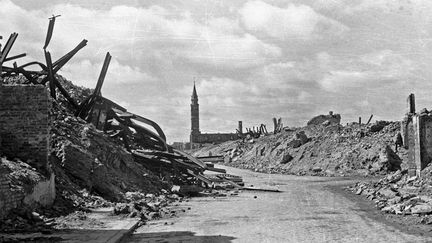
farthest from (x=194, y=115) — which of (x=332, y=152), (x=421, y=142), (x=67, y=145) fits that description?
(x=67, y=145)

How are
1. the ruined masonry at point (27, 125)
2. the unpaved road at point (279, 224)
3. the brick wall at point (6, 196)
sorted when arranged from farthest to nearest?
the ruined masonry at point (27, 125) < the brick wall at point (6, 196) < the unpaved road at point (279, 224)

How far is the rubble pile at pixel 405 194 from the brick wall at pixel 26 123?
29.7 feet

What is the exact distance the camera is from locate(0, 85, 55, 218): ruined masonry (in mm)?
12336

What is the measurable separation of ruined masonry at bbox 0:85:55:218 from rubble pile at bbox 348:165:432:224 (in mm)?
8795

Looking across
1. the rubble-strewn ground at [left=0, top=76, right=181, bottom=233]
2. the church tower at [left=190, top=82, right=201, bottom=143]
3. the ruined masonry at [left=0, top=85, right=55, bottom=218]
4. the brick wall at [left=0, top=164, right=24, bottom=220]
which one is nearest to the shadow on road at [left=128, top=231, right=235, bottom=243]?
the rubble-strewn ground at [left=0, top=76, right=181, bottom=233]

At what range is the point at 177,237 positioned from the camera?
948 centimetres

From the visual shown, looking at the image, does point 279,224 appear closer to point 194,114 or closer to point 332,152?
point 332,152

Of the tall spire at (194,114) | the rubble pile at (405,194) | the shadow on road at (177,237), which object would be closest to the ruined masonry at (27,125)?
the shadow on road at (177,237)

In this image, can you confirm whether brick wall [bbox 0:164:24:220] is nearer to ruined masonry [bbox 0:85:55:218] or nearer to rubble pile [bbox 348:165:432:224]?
ruined masonry [bbox 0:85:55:218]

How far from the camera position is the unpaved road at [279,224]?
9.18 m

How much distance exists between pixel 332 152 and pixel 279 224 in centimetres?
3219

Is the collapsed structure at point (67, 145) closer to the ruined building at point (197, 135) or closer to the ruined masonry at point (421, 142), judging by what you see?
the ruined masonry at point (421, 142)

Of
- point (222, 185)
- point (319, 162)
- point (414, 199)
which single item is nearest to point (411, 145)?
point (414, 199)

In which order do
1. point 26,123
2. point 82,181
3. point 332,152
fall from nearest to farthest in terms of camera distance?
point 26,123 < point 82,181 < point 332,152
